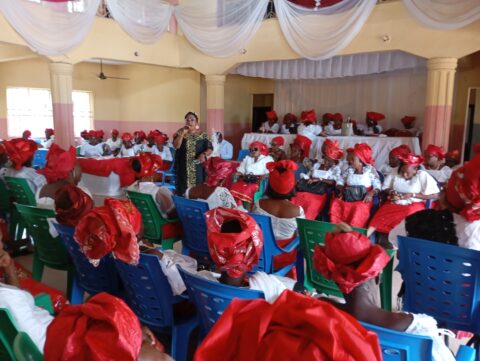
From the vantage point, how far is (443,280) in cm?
202

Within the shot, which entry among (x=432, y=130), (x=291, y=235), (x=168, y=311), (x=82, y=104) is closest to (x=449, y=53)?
(x=432, y=130)

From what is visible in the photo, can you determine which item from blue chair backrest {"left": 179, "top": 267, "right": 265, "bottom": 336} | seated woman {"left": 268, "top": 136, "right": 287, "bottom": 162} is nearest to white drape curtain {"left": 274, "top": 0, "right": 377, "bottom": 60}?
seated woman {"left": 268, "top": 136, "right": 287, "bottom": 162}

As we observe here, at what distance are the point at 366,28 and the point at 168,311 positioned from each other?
22.6ft

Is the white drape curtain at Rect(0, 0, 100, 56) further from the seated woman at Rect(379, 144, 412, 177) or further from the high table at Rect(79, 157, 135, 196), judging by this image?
the seated woman at Rect(379, 144, 412, 177)

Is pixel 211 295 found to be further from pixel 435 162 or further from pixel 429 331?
pixel 435 162

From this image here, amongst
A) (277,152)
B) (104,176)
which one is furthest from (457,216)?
(104,176)

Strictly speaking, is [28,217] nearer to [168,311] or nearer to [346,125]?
[168,311]

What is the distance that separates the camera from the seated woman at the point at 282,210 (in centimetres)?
288

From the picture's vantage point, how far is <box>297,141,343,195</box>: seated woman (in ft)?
15.1

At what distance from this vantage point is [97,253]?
190cm

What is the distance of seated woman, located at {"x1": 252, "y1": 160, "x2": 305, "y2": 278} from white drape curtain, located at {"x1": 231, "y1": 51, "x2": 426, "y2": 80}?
5.77 m

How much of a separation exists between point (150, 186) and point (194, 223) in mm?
677

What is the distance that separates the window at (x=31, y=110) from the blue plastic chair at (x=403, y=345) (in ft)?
39.0

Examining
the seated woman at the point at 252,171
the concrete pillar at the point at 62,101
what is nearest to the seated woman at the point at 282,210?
the seated woman at the point at 252,171
